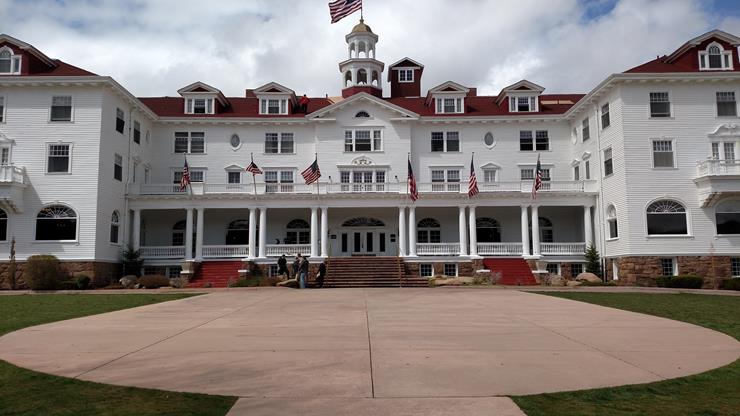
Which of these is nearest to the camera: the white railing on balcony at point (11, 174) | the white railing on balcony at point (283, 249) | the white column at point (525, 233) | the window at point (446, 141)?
the white railing on balcony at point (11, 174)

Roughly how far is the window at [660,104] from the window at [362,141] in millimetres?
17977

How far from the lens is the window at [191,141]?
44.8 meters

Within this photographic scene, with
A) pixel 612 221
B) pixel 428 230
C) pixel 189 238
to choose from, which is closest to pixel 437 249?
pixel 428 230

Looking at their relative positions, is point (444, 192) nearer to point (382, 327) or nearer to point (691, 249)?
point (691, 249)

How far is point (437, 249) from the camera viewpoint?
40125 mm

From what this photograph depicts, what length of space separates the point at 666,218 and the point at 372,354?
30.5 meters

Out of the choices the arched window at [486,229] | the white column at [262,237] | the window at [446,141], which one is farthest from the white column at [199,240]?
the arched window at [486,229]

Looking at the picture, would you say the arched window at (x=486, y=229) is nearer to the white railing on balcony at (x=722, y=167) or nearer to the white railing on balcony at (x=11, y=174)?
the white railing on balcony at (x=722, y=167)

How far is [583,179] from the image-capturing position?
4122cm

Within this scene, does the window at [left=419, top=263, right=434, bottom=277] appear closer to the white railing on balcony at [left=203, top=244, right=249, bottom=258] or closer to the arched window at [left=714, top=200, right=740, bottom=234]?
the white railing on balcony at [left=203, top=244, right=249, bottom=258]

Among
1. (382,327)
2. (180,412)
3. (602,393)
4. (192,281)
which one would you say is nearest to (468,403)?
(602,393)

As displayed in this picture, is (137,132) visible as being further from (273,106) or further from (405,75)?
(405,75)

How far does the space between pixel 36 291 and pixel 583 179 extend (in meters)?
33.8

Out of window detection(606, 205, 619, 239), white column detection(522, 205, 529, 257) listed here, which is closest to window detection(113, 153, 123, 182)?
white column detection(522, 205, 529, 257)
